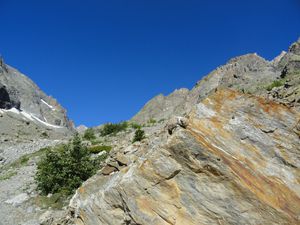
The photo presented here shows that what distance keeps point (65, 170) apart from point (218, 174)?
1227 centimetres

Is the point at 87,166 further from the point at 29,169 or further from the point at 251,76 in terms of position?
the point at 251,76

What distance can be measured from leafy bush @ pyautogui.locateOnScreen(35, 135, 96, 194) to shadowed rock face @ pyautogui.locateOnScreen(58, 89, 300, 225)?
300 inches

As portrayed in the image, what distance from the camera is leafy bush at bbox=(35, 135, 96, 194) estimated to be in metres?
19.5

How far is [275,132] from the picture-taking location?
1115 centimetres

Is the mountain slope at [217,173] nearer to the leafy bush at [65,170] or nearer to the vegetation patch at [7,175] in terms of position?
the leafy bush at [65,170]

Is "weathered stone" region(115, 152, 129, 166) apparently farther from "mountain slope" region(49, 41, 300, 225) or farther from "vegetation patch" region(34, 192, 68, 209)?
"vegetation patch" region(34, 192, 68, 209)

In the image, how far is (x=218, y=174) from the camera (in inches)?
404

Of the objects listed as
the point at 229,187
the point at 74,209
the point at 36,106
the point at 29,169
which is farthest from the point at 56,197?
the point at 36,106

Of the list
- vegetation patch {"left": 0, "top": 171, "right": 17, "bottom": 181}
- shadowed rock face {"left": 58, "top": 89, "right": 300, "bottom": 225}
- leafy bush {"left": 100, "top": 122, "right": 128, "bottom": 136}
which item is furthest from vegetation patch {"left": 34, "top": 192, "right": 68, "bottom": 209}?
leafy bush {"left": 100, "top": 122, "right": 128, "bottom": 136}

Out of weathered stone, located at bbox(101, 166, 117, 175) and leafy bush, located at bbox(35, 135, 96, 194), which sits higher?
leafy bush, located at bbox(35, 135, 96, 194)

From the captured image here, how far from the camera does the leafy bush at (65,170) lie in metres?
19.5

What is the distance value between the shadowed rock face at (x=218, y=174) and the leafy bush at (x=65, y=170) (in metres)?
7.63

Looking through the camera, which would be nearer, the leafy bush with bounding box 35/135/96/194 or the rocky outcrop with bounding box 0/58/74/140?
the leafy bush with bounding box 35/135/96/194

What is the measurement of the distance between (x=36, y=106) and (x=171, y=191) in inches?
4342
